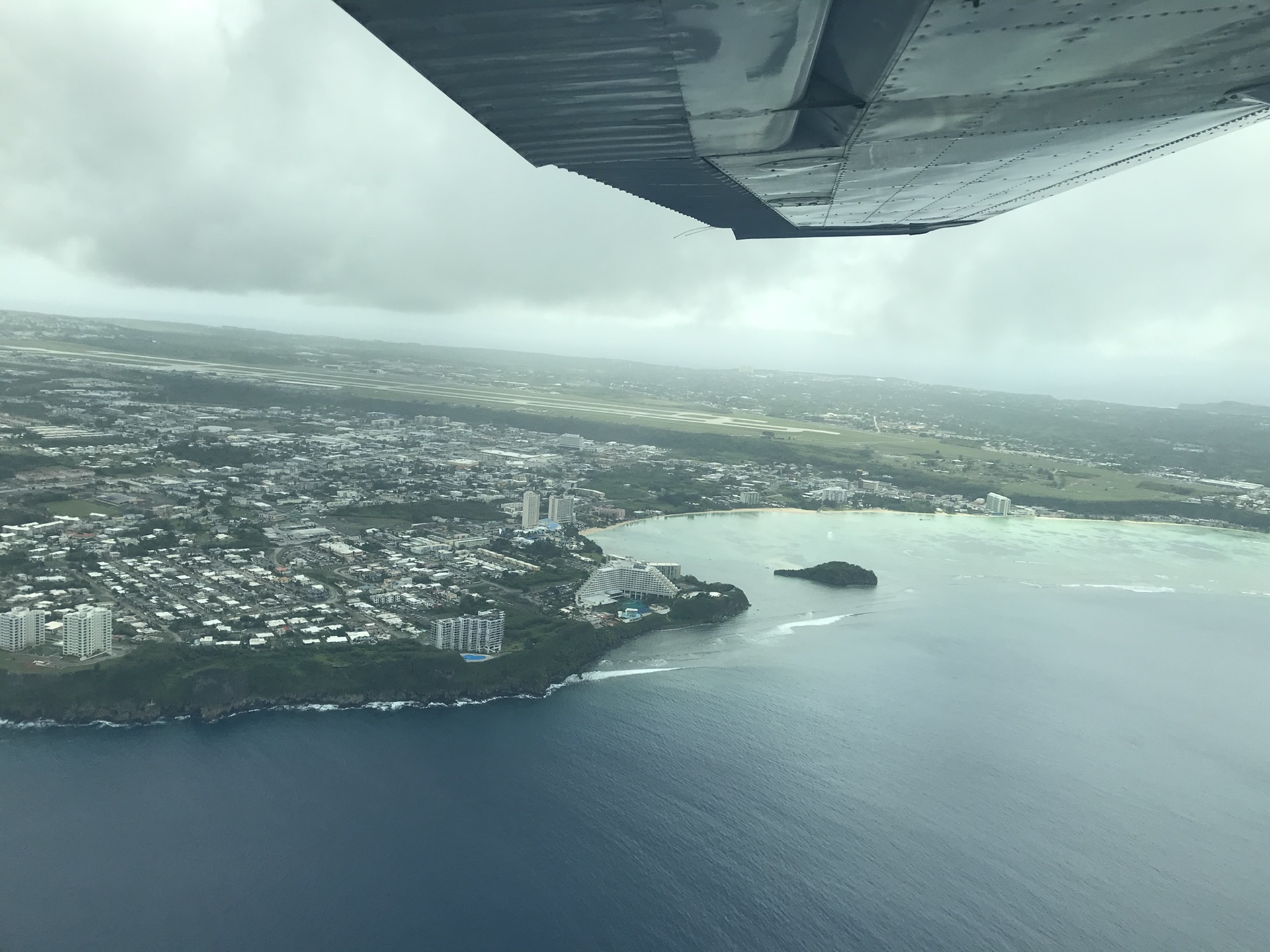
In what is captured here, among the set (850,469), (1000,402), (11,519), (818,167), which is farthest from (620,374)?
(818,167)

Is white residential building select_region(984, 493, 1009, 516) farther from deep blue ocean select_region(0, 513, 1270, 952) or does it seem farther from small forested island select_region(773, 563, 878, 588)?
deep blue ocean select_region(0, 513, 1270, 952)

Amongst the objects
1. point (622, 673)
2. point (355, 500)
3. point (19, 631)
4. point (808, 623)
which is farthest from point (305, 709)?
point (355, 500)

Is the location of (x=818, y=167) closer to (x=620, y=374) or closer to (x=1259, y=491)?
(x=1259, y=491)

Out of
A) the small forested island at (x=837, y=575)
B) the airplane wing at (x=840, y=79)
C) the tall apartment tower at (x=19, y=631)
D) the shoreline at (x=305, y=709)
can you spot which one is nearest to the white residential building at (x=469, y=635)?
the shoreline at (x=305, y=709)

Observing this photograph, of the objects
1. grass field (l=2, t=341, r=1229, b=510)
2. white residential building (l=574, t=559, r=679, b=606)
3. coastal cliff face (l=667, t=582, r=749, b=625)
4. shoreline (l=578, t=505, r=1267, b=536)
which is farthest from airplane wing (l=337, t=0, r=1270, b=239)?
shoreline (l=578, t=505, r=1267, b=536)

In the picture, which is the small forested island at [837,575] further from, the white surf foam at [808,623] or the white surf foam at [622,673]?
the white surf foam at [622,673]
